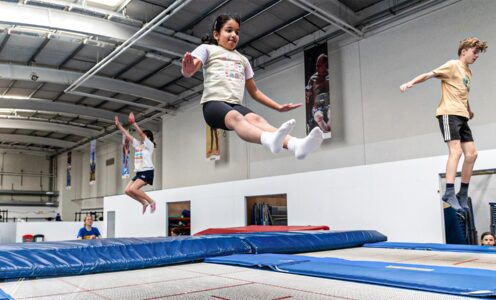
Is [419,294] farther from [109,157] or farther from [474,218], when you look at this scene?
[109,157]

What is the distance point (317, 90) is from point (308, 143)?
554 centimetres

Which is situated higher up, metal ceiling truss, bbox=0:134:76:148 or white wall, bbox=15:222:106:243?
metal ceiling truss, bbox=0:134:76:148

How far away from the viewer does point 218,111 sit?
86.8 inches

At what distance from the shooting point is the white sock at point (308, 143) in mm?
1813

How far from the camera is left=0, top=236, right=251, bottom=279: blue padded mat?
224cm

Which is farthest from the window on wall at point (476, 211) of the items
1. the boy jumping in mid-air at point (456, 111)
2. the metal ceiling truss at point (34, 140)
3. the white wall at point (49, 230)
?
the metal ceiling truss at point (34, 140)

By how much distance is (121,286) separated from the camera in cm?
191

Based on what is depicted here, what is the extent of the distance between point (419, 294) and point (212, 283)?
34.0 inches

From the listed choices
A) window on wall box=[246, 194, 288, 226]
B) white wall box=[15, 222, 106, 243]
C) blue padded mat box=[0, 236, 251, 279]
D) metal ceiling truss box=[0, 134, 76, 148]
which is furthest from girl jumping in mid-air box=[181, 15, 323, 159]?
metal ceiling truss box=[0, 134, 76, 148]

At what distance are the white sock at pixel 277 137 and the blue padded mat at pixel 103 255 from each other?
1182 millimetres

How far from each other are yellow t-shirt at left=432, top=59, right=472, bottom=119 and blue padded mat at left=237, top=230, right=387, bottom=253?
139cm

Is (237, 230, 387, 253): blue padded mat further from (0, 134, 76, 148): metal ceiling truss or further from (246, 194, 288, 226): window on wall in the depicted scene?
(0, 134, 76, 148): metal ceiling truss

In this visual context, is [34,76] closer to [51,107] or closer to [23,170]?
[51,107]

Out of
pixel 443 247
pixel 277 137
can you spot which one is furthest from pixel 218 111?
pixel 443 247
